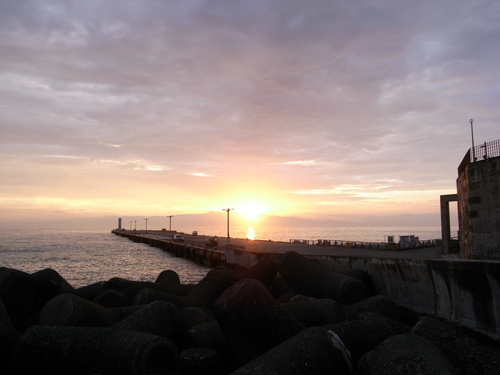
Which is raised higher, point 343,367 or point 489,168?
point 489,168

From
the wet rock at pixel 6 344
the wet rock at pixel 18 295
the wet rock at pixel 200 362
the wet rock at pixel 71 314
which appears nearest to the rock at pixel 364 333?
the wet rock at pixel 200 362

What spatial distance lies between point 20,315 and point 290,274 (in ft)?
23.1

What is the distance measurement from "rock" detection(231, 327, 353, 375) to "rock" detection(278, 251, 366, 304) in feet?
17.6

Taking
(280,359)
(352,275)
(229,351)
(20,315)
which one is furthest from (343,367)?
(20,315)

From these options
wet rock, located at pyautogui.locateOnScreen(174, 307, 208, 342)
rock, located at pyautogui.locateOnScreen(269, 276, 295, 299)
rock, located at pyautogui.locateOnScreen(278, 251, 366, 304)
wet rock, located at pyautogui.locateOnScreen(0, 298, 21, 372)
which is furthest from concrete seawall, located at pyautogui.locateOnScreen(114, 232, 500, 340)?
wet rock, located at pyautogui.locateOnScreen(0, 298, 21, 372)

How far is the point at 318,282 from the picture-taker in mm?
10977

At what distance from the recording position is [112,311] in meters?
8.34

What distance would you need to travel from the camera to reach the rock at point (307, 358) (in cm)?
443

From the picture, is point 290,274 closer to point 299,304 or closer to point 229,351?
point 299,304

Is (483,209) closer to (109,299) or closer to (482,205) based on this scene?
(482,205)

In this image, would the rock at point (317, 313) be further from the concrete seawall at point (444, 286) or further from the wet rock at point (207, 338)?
the concrete seawall at point (444, 286)

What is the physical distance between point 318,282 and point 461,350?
6.17 metres

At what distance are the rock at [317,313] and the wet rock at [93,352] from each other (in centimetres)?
276

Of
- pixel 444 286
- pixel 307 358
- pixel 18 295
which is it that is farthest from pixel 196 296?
pixel 307 358
